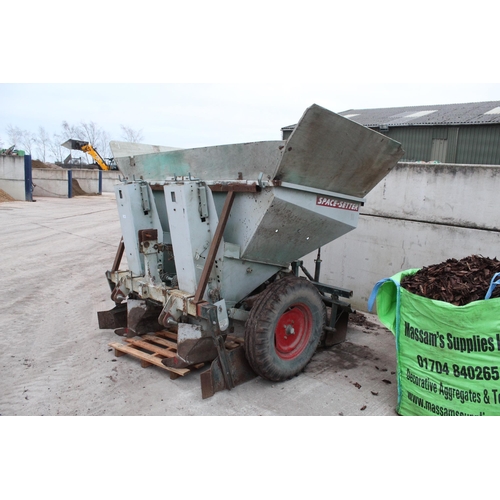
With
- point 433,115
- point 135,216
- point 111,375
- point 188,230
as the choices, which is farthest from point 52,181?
point 188,230

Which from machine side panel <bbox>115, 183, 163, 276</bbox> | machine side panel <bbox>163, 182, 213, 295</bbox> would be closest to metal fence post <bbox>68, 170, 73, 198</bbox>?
machine side panel <bbox>115, 183, 163, 276</bbox>

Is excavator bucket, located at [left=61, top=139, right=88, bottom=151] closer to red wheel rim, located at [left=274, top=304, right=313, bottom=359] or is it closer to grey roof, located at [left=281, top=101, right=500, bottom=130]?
grey roof, located at [left=281, top=101, right=500, bottom=130]

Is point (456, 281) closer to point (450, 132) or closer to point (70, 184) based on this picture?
point (450, 132)

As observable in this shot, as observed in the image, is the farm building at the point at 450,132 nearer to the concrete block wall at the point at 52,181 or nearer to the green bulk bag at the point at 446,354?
the concrete block wall at the point at 52,181

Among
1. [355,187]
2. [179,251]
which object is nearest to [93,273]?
[179,251]

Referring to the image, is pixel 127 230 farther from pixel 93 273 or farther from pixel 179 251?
pixel 93 273

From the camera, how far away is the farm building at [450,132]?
1565 centimetres

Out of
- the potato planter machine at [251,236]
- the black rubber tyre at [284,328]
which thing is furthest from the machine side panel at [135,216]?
the black rubber tyre at [284,328]

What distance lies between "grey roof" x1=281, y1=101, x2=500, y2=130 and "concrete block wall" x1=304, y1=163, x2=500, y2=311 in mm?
12582

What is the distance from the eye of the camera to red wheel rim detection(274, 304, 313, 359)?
3959mm

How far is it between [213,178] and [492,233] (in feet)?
9.98

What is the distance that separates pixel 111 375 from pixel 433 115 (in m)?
17.6

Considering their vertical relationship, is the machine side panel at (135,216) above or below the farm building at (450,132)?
below

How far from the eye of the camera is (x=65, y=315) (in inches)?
215
